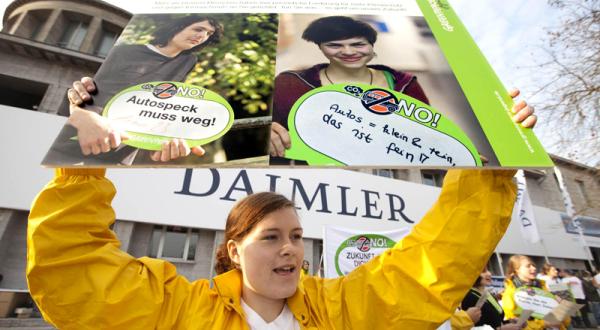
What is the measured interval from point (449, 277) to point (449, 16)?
1.27 meters

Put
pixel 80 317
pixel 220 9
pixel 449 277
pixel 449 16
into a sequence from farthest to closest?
pixel 449 16, pixel 220 9, pixel 449 277, pixel 80 317

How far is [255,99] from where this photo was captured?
1.19m

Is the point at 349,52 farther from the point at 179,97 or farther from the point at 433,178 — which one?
the point at 433,178

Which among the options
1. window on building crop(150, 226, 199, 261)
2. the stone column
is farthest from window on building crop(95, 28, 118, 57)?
window on building crop(150, 226, 199, 261)

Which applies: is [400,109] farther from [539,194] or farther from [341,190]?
[539,194]

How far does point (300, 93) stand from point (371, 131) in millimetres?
311

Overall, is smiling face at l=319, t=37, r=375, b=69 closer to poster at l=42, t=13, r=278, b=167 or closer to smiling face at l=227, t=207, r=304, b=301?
poster at l=42, t=13, r=278, b=167

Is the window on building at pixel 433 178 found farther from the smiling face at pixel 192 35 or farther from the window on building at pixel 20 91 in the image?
the window on building at pixel 20 91

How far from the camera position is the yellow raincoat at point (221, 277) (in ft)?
3.65

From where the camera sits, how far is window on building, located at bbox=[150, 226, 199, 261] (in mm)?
8758

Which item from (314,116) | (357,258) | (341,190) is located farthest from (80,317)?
(341,190)

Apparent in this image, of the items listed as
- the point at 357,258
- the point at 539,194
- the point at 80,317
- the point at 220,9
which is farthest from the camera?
the point at 539,194

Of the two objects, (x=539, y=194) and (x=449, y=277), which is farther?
(x=539, y=194)

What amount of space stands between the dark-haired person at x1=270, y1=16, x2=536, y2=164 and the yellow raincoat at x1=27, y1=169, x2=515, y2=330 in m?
0.48
